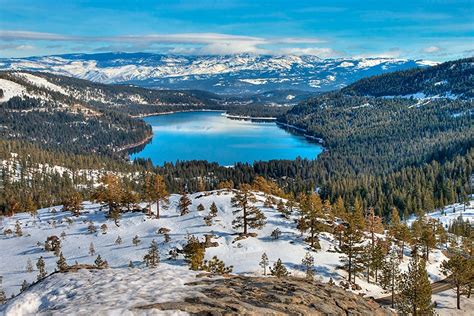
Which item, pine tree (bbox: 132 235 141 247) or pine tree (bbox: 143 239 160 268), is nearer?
pine tree (bbox: 143 239 160 268)

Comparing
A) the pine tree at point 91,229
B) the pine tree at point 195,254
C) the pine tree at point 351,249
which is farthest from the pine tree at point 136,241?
the pine tree at point 351,249

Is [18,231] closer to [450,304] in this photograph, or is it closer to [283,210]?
[283,210]

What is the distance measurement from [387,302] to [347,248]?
11.2 meters

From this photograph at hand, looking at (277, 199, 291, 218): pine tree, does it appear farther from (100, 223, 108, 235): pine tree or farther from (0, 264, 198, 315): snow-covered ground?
(0, 264, 198, 315): snow-covered ground

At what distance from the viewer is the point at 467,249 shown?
328ft

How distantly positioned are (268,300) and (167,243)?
60.3m

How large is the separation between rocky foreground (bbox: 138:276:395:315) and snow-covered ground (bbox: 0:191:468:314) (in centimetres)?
4246

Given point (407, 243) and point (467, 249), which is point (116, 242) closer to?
point (407, 243)

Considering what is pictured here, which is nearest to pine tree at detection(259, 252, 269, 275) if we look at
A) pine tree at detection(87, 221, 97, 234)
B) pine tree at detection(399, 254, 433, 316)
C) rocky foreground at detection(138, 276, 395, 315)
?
pine tree at detection(399, 254, 433, 316)

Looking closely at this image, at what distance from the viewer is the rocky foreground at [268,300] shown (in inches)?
921

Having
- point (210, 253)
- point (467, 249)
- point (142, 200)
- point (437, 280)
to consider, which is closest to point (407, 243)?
point (467, 249)

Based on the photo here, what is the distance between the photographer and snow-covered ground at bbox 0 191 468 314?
77.1 metres

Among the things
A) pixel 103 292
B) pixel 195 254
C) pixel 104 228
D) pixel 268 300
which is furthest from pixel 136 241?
pixel 268 300

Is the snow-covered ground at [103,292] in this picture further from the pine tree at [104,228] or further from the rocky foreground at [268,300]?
the pine tree at [104,228]
